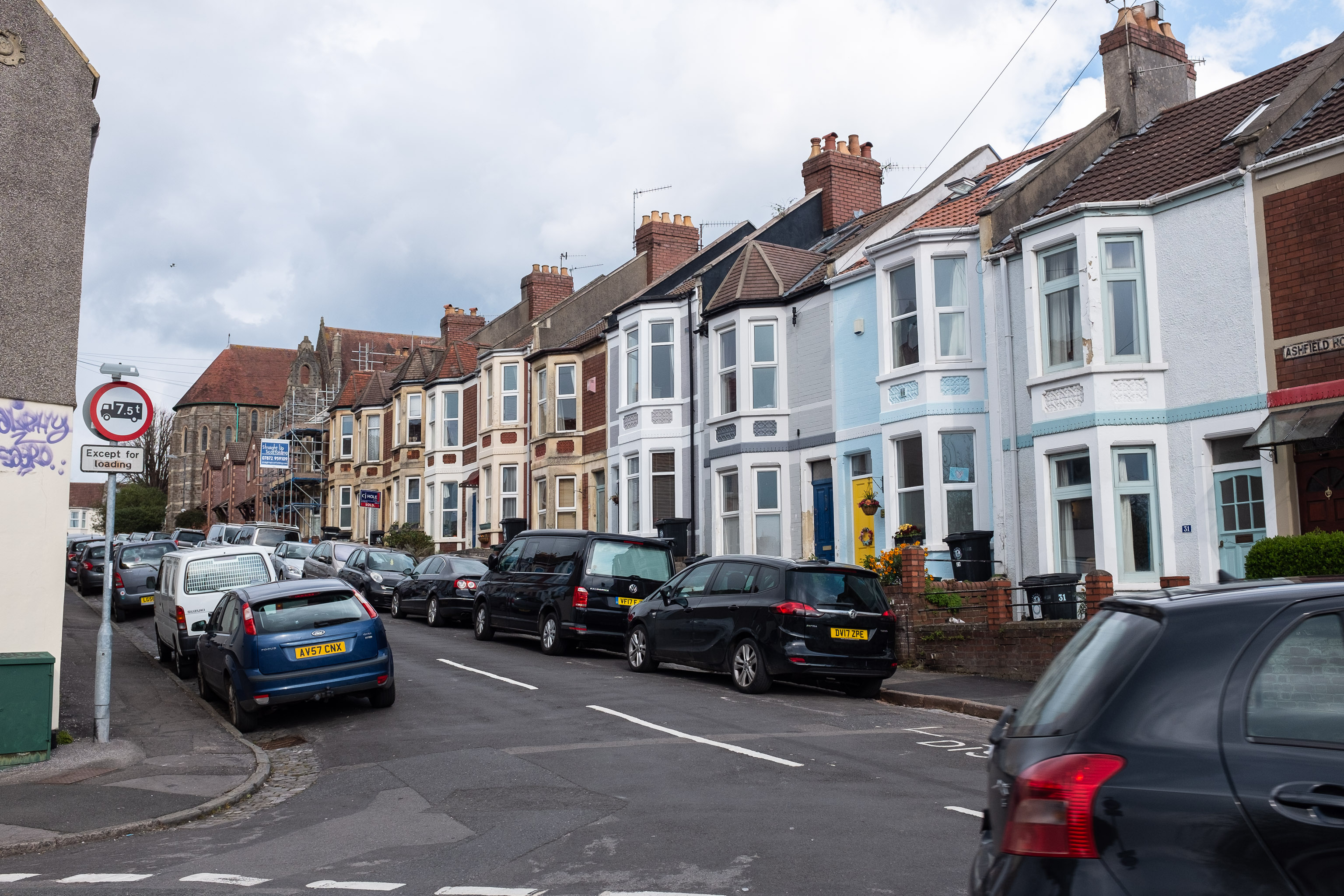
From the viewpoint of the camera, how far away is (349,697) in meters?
14.3

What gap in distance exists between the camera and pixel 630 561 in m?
18.4

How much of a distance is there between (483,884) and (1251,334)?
13439mm

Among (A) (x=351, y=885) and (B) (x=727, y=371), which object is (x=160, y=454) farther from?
(A) (x=351, y=885)

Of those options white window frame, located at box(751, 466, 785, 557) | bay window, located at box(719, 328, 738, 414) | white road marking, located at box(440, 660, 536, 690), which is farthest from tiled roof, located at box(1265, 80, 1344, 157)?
white road marking, located at box(440, 660, 536, 690)

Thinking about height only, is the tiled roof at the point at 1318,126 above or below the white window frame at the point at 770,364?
above

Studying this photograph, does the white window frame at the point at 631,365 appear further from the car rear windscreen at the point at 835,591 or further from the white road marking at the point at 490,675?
the car rear windscreen at the point at 835,591

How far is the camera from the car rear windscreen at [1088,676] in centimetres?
344

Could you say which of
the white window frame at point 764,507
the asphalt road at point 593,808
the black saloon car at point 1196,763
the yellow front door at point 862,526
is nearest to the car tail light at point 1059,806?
the black saloon car at point 1196,763

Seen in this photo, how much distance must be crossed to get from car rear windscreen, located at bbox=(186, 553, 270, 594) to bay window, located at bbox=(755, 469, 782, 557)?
10610 millimetres

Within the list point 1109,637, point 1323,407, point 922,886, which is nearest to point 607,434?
point 1323,407

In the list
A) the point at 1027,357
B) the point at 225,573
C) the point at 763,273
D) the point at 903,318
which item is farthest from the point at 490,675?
the point at 763,273

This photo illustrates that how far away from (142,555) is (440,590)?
27.8 ft

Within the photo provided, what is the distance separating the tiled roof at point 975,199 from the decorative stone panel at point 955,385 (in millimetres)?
2651

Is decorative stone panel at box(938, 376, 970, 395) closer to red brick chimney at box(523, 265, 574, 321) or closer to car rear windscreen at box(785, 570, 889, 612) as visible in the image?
car rear windscreen at box(785, 570, 889, 612)
